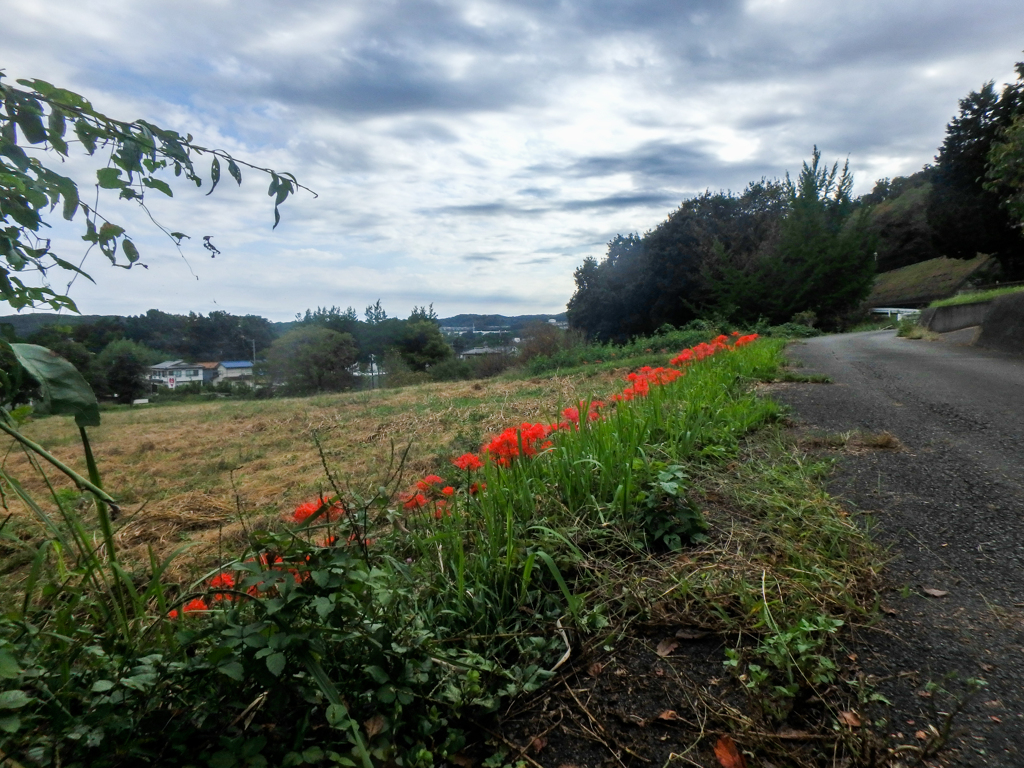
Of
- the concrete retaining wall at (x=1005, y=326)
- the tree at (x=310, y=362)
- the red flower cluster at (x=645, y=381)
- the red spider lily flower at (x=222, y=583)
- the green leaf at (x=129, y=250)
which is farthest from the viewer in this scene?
→ the tree at (x=310, y=362)

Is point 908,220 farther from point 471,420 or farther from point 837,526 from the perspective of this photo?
point 837,526

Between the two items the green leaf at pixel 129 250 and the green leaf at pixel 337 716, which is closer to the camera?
the green leaf at pixel 337 716

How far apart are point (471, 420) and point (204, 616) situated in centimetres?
463

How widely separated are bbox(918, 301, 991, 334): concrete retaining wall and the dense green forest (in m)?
7.03

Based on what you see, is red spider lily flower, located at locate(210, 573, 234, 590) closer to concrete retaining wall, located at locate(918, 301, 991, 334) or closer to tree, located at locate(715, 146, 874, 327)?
concrete retaining wall, located at locate(918, 301, 991, 334)

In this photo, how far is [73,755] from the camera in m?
1.07

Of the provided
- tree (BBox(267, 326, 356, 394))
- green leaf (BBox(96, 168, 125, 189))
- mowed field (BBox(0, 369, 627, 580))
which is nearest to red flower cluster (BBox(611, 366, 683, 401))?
mowed field (BBox(0, 369, 627, 580))

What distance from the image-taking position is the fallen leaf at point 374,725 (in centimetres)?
122

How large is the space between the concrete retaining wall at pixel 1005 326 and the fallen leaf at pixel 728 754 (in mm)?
9294

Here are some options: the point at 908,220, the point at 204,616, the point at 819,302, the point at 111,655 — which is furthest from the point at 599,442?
the point at 908,220

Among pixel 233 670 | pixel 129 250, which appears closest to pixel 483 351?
pixel 129 250

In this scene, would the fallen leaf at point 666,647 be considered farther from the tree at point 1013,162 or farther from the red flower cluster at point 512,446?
the tree at point 1013,162

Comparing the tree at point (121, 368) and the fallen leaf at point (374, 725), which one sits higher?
the tree at point (121, 368)

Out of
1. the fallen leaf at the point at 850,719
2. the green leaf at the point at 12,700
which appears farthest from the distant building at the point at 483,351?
the green leaf at the point at 12,700
